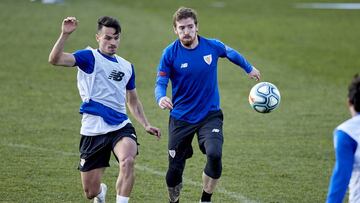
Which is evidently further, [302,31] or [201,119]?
[302,31]

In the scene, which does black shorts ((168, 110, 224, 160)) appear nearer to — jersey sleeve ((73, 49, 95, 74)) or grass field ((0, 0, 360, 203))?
grass field ((0, 0, 360, 203))

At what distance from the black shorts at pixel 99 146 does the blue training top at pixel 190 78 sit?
0.80 metres

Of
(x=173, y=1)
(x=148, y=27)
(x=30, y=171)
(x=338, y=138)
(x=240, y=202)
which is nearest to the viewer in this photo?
(x=338, y=138)

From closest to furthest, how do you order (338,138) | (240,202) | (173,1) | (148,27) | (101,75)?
(338,138) → (101,75) → (240,202) → (148,27) → (173,1)

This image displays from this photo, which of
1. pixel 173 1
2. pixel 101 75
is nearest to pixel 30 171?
pixel 101 75

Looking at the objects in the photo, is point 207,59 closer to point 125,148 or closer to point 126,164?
point 125,148

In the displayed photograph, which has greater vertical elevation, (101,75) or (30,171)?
(101,75)

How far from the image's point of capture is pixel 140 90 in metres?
19.4

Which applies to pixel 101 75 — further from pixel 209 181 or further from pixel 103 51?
pixel 209 181

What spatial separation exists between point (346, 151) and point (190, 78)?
406 cm

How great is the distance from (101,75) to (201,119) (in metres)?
1.37

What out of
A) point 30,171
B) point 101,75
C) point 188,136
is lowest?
point 30,171

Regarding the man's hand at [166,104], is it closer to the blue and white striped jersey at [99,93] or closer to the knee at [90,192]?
the blue and white striped jersey at [99,93]

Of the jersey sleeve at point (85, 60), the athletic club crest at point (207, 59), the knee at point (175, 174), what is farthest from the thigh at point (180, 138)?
the jersey sleeve at point (85, 60)
